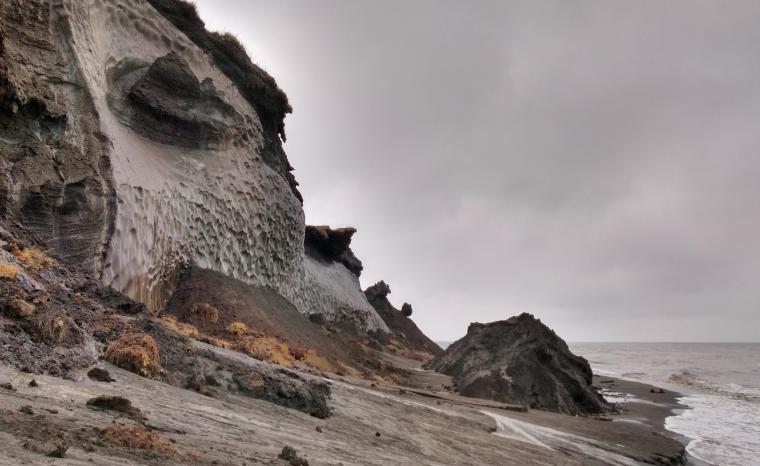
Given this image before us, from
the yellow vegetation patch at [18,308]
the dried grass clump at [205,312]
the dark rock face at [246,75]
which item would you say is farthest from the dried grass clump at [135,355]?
the dark rock face at [246,75]

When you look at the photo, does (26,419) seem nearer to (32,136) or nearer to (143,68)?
(32,136)

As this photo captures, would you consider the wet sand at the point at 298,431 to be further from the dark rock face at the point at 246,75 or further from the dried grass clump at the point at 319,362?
the dark rock face at the point at 246,75

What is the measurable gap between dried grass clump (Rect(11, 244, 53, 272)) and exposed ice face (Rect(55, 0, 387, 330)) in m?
6.03

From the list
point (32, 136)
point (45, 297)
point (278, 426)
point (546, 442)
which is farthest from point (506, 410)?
point (32, 136)

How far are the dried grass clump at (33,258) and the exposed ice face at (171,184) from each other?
6030 millimetres

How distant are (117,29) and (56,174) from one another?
477 inches

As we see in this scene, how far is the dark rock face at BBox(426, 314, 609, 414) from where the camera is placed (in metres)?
30.2

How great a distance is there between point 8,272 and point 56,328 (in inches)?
61.2

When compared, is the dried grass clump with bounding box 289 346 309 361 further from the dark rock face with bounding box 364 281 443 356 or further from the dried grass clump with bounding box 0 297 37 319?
the dark rock face with bounding box 364 281 443 356

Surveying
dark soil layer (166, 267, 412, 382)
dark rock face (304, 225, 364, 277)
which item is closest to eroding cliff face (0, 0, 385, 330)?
dark soil layer (166, 267, 412, 382)

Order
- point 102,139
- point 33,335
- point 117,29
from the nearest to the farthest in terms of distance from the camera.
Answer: point 33,335
point 102,139
point 117,29

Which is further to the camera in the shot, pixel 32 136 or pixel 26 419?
pixel 32 136

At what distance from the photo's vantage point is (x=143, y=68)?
83.8 feet

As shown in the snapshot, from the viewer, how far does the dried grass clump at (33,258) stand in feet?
37.7
